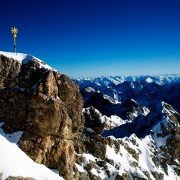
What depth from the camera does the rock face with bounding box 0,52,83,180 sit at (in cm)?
10500

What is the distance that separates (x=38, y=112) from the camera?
10631 cm

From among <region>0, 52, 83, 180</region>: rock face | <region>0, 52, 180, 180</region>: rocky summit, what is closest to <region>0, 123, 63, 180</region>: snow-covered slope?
<region>0, 52, 180, 180</region>: rocky summit

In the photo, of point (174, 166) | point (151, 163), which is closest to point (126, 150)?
point (151, 163)

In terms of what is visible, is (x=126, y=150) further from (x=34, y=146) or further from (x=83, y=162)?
(x=34, y=146)

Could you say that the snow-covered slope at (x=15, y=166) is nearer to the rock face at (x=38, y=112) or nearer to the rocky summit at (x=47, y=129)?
the rocky summit at (x=47, y=129)

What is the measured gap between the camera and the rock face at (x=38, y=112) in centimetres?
10500

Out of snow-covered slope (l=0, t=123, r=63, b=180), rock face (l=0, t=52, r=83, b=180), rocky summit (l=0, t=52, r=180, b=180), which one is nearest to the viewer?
snow-covered slope (l=0, t=123, r=63, b=180)

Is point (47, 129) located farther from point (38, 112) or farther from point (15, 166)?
point (15, 166)

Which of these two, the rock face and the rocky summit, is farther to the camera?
the rock face

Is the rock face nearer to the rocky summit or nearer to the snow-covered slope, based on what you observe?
the rocky summit

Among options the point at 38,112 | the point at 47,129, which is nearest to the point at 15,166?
the point at 38,112

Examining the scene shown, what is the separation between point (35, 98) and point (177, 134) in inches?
4153

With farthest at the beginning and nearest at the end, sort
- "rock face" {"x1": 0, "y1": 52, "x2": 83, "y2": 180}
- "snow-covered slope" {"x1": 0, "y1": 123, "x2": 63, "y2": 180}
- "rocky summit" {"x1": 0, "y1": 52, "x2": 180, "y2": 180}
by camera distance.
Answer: "rock face" {"x1": 0, "y1": 52, "x2": 83, "y2": 180}, "rocky summit" {"x1": 0, "y1": 52, "x2": 180, "y2": 180}, "snow-covered slope" {"x1": 0, "y1": 123, "x2": 63, "y2": 180}

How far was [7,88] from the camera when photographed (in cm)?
10994
